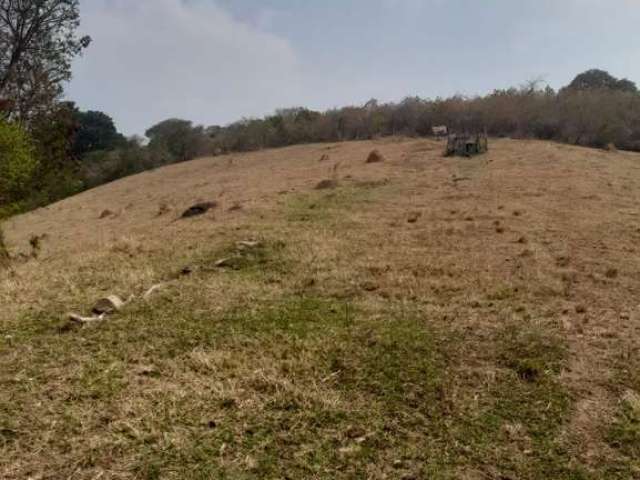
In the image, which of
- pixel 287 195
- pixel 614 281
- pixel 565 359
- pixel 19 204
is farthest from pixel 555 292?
pixel 287 195

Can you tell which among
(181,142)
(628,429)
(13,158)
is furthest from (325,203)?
(181,142)

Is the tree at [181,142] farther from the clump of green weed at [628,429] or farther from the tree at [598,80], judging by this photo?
the clump of green weed at [628,429]

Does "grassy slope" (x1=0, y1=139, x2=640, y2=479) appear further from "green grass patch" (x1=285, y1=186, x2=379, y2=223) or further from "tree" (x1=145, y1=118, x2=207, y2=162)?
"tree" (x1=145, y1=118, x2=207, y2=162)

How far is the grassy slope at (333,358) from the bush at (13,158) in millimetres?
1677

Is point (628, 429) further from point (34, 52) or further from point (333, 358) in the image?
point (34, 52)

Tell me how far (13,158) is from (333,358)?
733cm

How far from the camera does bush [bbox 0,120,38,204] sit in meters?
8.81

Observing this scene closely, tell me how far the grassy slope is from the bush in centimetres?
168

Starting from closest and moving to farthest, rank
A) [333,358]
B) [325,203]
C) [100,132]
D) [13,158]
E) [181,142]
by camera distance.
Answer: [333,358] → [13,158] → [325,203] → [181,142] → [100,132]

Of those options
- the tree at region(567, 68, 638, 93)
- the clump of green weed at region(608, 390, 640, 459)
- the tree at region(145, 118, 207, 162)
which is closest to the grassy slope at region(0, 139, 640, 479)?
the clump of green weed at region(608, 390, 640, 459)

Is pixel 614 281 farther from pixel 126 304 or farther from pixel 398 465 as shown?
pixel 126 304

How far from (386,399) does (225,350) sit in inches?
72.1

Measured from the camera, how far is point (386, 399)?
4.31 metres

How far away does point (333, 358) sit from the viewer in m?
5.09
